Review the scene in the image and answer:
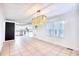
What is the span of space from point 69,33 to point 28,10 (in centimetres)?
115

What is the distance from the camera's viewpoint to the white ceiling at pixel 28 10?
2.09m

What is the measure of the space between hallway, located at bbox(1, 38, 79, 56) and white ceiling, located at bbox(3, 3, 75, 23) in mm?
582

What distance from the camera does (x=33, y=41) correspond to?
2.43m

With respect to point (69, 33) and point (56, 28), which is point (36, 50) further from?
point (69, 33)

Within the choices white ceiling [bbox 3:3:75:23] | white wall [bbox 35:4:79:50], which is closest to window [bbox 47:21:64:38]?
white wall [bbox 35:4:79:50]

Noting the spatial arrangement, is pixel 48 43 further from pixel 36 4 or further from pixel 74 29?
pixel 36 4

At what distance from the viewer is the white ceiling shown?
6.85 ft

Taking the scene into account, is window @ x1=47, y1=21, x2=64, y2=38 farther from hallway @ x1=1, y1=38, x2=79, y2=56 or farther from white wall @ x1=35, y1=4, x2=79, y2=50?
hallway @ x1=1, y1=38, x2=79, y2=56

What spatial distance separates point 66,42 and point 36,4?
1.17 m

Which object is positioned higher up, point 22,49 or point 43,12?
point 43,12

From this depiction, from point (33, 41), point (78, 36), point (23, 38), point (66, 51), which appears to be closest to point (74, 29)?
point (78, 36)

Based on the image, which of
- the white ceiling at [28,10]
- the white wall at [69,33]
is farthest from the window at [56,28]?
the white ceiling at [28,10]

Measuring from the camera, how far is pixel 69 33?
2.42m

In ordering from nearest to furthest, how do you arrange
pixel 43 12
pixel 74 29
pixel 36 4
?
1. pixel 36 4
2. pixel 43 12
3. pixel 74 29
